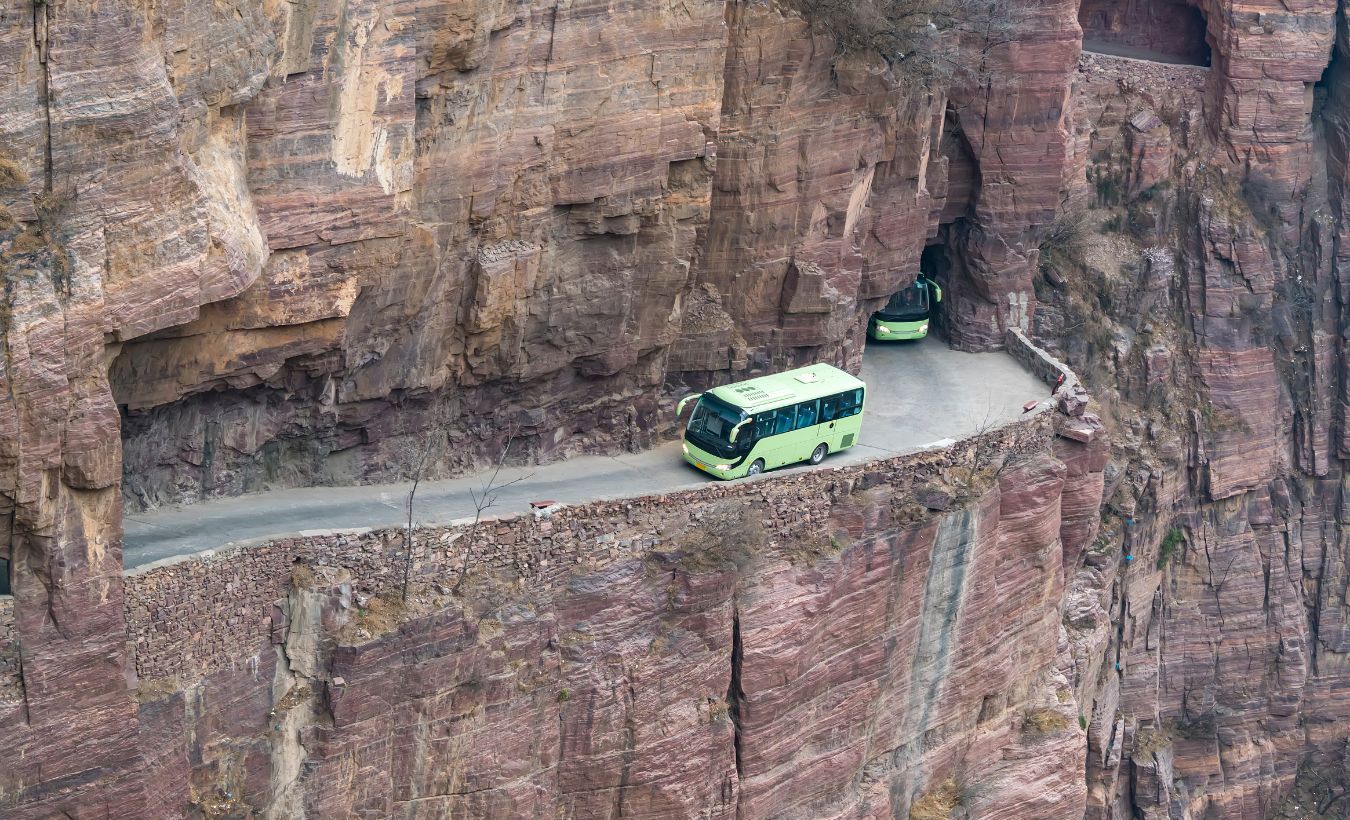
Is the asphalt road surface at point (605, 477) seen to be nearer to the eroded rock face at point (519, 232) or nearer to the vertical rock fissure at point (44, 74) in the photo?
the eroded rock face at point (519, 232)

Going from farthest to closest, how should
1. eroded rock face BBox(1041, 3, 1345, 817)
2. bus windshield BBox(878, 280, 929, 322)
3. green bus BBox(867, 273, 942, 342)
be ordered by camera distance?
eroded rock face BBox(1041, 3, 1345, 817) → bus windshield BBox(878, 280, 929, 322) → green bus BBox(867, 273, 942, 342)

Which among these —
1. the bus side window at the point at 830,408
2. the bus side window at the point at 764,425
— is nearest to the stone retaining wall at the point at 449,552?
the bus side window at the point at 764,425

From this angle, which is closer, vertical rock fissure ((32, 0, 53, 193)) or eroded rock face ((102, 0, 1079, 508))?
vertical rock fissure ((32, 0, 53, 193))

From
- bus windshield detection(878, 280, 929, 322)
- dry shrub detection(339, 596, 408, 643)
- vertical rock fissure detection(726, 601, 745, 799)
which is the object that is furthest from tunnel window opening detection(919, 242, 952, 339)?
dry shrub detection(339, 596, 408, 643)

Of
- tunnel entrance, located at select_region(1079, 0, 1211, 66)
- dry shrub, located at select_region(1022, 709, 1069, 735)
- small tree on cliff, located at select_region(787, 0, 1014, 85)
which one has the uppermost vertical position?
small tree on cliff, located at select_region(787, 0, 1014, 85)

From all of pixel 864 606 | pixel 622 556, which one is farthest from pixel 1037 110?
pixel 622 556

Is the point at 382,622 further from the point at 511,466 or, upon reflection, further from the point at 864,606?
the point at 864,606

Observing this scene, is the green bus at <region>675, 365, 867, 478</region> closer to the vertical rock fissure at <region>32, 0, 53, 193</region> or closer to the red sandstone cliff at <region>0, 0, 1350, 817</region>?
the red sandstone cliff at <region>0, 0, 1350, 817</region>
